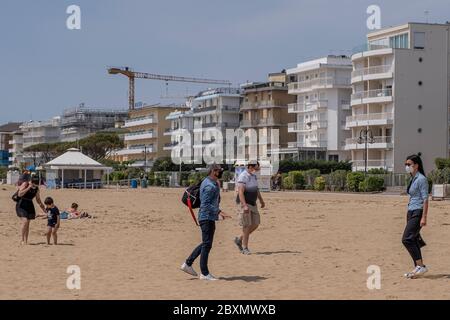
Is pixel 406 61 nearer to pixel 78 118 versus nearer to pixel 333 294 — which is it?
pixel 333 294

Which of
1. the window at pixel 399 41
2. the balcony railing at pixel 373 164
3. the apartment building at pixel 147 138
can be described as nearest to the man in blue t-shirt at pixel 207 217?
the balcony railing at pixel 373 164

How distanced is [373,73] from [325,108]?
1114cm

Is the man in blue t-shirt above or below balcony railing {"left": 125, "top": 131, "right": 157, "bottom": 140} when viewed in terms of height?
below

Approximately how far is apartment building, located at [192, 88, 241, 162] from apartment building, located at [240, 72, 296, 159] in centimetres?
510

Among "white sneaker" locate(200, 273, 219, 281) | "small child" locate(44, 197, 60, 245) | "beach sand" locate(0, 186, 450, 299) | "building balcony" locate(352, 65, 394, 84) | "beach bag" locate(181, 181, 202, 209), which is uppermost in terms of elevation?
"building balcony" locate(352, 65, 394, 84)

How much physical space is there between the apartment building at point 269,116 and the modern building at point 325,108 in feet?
22.6

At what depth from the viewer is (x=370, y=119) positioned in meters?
70.6

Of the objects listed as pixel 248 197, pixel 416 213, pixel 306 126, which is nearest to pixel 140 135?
pixel 306 126

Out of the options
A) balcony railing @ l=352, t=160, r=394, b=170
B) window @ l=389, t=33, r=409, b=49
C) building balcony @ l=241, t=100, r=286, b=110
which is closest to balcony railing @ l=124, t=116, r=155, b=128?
building balcony @ l=241, t=100, r=286, b=110

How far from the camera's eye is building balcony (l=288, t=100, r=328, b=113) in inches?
3199

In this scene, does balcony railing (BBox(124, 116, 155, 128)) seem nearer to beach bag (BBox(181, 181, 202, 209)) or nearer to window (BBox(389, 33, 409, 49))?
window (BBox(389, 33, 409, 49))
